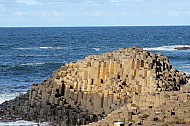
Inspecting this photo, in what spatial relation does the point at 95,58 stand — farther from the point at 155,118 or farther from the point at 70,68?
the point at 155,118

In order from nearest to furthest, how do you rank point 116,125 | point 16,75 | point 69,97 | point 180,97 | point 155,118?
point 116,125 < point 155,118 < point 180,97 < point 69,97 < point 16,75

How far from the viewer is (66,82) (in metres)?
29.0

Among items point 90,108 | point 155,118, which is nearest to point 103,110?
point 90,108

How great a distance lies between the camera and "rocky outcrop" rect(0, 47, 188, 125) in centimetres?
2619

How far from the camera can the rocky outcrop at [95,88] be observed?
26.2 m

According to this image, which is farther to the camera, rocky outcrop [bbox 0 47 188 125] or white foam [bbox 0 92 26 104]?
white foam [bbox 0 92 26 104]

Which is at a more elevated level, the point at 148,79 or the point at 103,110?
the point at 148,79

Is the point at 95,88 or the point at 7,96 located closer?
the point at 95,88

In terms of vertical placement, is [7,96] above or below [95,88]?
below

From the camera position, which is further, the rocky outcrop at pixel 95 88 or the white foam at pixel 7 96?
the white foam at pixel 7 96

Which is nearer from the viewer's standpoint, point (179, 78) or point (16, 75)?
point (179, 78)

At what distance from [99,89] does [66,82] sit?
2.64 metres

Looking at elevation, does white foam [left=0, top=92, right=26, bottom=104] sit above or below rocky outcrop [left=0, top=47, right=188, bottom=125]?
below

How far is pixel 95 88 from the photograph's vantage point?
27.5 m
